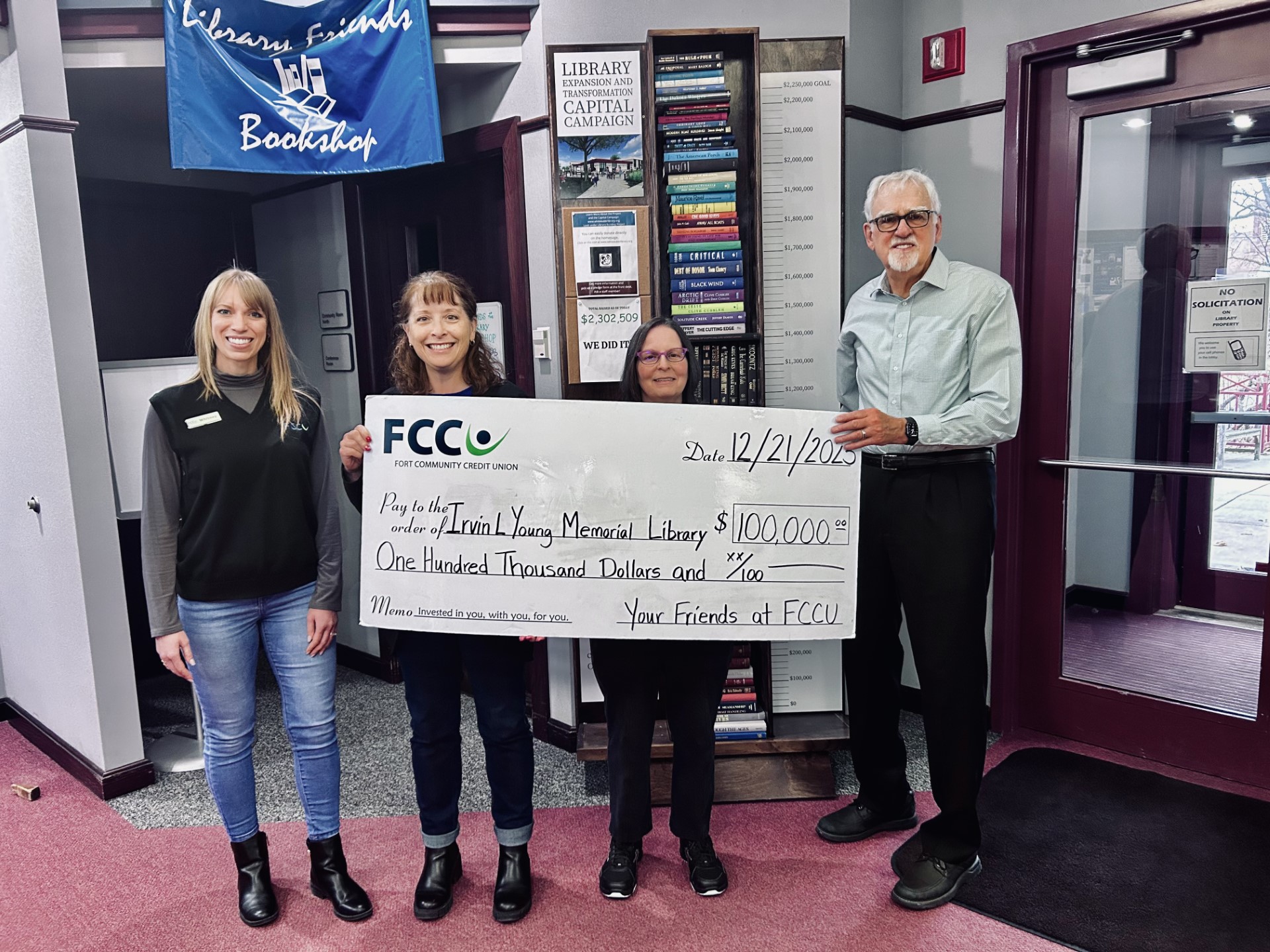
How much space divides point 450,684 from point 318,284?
7.39 feet

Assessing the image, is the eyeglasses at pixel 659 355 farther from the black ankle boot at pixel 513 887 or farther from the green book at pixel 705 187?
the black ankle boot at pixel 513 887

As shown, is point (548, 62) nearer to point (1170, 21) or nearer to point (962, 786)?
point (1170, 21)

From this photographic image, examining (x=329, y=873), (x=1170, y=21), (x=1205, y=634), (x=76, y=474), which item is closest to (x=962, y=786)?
(x=1205, y=634)

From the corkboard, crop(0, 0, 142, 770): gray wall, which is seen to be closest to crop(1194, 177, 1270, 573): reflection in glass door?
the corkboard

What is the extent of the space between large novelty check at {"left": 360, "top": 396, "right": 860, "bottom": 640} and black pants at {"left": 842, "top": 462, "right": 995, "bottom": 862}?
174mm

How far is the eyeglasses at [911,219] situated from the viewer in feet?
6.63

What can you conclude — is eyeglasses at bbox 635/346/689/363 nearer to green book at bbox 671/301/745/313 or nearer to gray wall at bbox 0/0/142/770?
green book at bbox 671/301/745/313

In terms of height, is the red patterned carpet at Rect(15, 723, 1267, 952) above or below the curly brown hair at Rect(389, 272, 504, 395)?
below

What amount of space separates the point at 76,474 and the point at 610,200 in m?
1.76

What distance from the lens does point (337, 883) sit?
214cm

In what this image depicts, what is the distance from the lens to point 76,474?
2.70 metres

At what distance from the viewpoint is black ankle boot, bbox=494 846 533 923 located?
209 cm

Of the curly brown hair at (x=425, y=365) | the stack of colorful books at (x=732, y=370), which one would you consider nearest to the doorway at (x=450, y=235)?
the stack of colorful books at (x=732, y=370)

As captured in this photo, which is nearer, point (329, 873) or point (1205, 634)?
point (329, 873)
